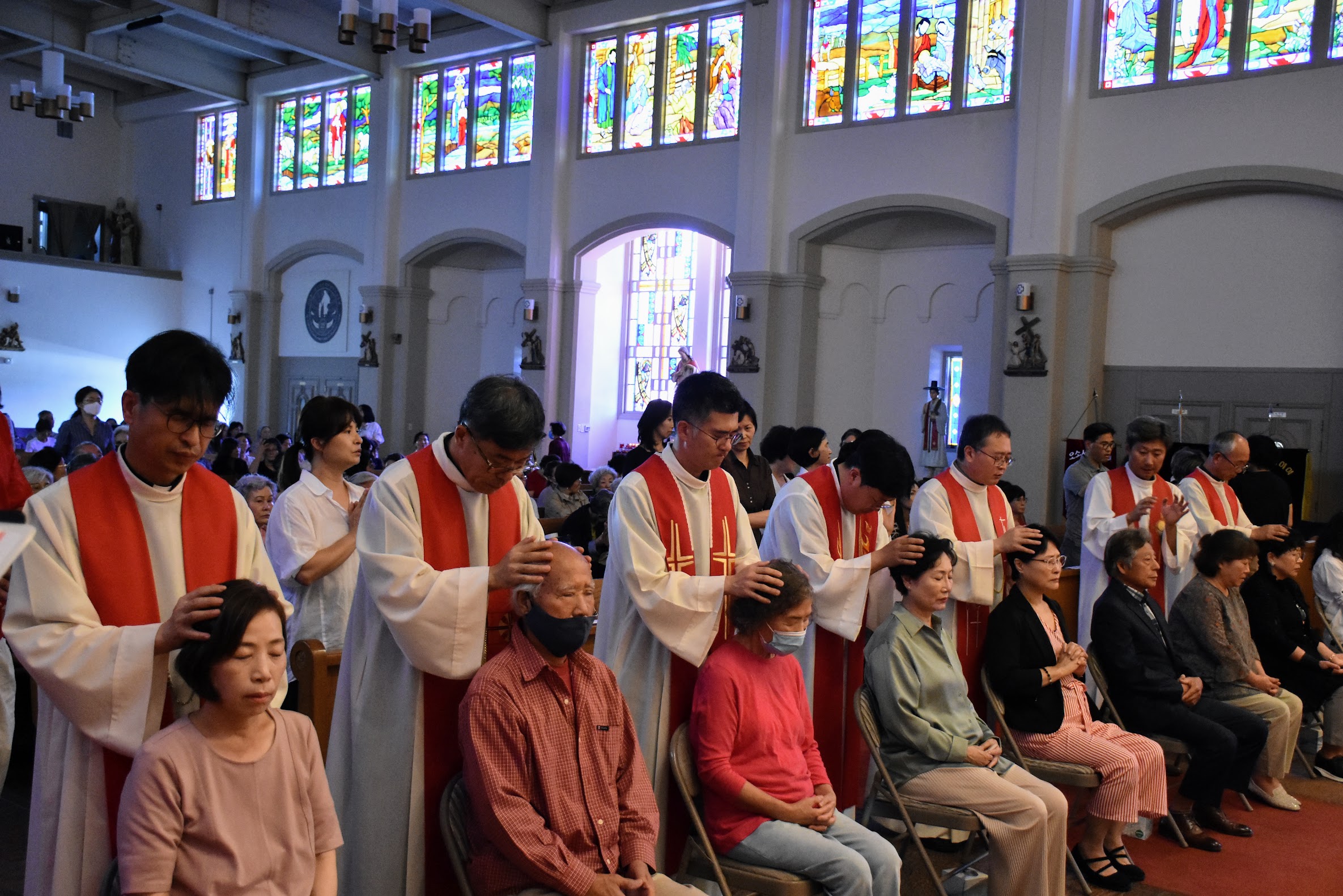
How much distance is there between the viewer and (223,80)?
59.7 feet

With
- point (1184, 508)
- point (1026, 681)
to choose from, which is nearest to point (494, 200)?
point (1184, 508)

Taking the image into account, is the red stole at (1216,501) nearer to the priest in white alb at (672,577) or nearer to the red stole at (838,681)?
the red stole at (838,681)

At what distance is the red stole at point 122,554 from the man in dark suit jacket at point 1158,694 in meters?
3.66

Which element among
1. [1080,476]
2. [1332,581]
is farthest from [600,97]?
[1332,581]

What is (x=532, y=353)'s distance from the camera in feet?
50.3

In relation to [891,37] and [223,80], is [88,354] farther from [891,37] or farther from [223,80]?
[891,37]

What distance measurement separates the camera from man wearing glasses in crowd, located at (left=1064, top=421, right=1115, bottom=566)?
24.8 feet

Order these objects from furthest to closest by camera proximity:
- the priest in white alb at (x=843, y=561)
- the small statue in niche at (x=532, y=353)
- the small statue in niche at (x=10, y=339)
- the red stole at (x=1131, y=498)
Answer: the small statue in niche at (x=10, y=339) → the small statue in niche at (x=532, y=353) → the red stole at (x=1131, y=498) → the priest in white alb at (x=843, y=561)

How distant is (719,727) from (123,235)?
2029 centimetres

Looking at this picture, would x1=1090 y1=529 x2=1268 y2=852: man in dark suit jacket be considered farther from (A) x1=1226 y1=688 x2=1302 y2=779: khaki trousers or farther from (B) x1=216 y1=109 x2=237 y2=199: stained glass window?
(B) x1=216 y1=109 x2=237 y2=199: stained glass window

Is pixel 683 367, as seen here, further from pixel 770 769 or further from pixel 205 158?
pixel 770 769

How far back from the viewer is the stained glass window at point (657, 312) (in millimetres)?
16859

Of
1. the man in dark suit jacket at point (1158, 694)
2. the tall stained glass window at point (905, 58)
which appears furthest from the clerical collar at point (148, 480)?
the tall stained glass window at point (905, 58)

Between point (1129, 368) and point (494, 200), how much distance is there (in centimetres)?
859
